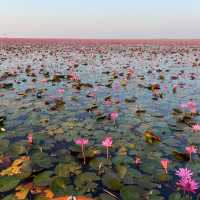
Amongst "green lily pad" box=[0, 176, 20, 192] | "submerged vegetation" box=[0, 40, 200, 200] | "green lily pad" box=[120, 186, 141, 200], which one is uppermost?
"green lily pad" box=[0, 176, 20, 192]

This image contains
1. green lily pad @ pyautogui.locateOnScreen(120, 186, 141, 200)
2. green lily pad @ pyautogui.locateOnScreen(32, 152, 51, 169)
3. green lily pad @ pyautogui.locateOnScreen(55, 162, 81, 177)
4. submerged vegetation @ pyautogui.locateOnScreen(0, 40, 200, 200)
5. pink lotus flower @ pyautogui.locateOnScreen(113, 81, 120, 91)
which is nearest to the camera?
green lily pad @ pyautogui.locateOnScreen(120, 186, 141, 200)

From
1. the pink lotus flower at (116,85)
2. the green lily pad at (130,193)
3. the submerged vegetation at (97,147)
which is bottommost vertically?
the pink lotus flower at (116,85)

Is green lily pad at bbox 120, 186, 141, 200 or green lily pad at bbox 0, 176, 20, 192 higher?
green lily pad at bbox 0, 176, 20, 192

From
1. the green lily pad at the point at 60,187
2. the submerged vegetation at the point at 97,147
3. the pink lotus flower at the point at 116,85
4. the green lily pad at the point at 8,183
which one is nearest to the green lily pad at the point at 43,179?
the submerged vegetation at the point at 97,147

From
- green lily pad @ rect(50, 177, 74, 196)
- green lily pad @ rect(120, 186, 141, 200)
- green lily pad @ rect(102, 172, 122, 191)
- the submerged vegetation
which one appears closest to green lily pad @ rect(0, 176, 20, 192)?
the submerged vegetation

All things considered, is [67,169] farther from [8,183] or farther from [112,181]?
[8,183]

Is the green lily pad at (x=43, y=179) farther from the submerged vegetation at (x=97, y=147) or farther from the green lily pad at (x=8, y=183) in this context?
the green lily pad at (x=8, y=183)

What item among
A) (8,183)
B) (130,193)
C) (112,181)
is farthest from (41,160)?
(130,193)

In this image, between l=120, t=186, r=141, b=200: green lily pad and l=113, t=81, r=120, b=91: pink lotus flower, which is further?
l=113, t=81, r=120, b=91: pink lotus flower

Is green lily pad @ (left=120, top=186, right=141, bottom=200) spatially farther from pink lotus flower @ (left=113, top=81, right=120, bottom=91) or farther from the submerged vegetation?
pink lotus flower @ (left=113, top=81, right=120, bottom=91)

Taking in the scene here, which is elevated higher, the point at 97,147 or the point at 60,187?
the point at 60,187

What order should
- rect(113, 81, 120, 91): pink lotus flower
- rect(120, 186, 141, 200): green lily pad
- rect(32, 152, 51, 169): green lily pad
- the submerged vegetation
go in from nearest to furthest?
rect(120, 186, 141, 200): green lily pad
the submerged vegetation
rect(32, 152, 51, 169): green lily pad
rect(113, 81, 120, 91): pink lotus flower

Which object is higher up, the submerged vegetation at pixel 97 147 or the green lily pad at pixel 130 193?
the green lily pad at pixel 130 193

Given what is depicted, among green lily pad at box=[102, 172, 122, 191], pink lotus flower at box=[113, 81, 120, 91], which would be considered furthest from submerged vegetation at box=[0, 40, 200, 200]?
pink lotus flower at box=[113, 81, 120, 91]
